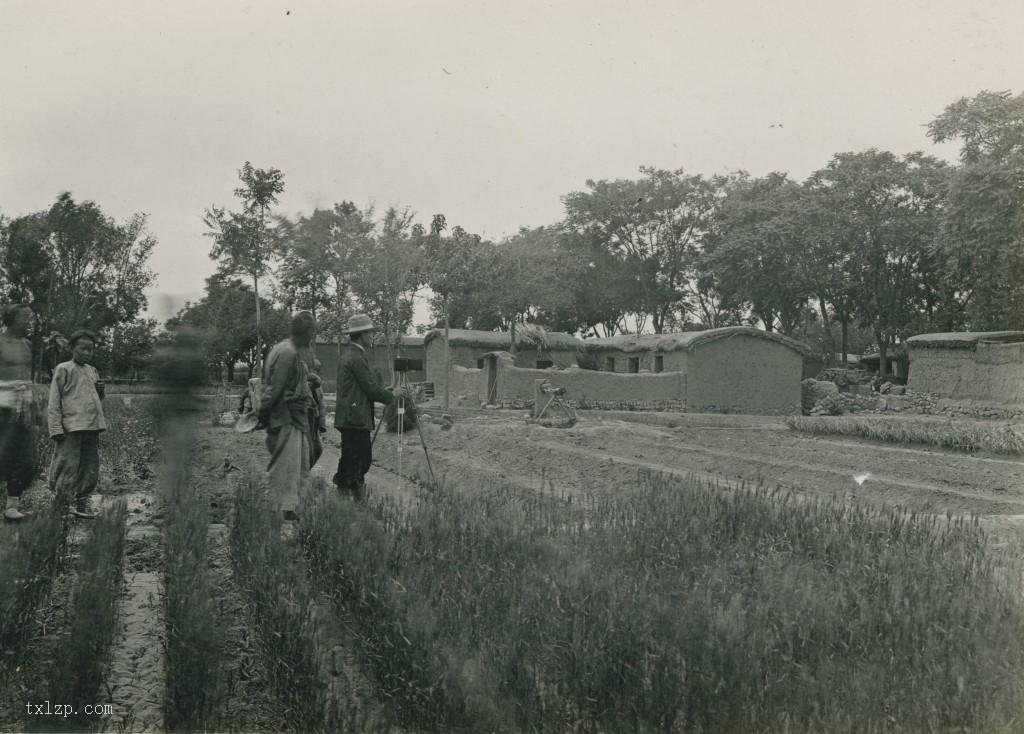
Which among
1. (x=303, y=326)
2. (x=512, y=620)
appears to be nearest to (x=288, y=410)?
(x=303, y=326)

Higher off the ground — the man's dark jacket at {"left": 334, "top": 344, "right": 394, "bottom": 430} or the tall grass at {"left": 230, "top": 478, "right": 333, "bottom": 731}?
the man's dark jacket at {"left": 334, "top": 344, "right": 394, "bottom": 430}

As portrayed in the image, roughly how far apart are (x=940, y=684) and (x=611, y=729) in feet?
3.99

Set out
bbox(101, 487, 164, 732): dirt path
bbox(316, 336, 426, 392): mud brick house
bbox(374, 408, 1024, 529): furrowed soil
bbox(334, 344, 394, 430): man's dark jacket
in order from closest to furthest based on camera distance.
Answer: bbox(101, 487, 164, 732): dirt path < bbox(334, 344, 394, 430): man's dark jacket < bbox(374, 408, 1024, 529): furrowed soil < bbox(316, 336, 426, 392): mud brick house

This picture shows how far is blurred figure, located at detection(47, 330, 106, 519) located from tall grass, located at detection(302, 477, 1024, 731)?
8.06 ft

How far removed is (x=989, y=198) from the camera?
2073cm

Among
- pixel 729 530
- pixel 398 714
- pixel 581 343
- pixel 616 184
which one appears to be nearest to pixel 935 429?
pixel 729 530

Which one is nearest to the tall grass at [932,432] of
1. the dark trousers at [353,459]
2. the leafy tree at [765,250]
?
the dark trousers at [353,459]

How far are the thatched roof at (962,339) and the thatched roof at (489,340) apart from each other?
1201 centimetres

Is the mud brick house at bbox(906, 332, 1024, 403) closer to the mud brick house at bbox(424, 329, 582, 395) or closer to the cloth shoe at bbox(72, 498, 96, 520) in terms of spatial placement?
the mud brick house at bbox(424, 329, 582, 395)

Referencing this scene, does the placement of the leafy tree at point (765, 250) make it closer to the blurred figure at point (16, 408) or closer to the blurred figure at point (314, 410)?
the blurred figure at point (314, 410)

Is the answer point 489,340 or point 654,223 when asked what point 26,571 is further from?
point 654,223

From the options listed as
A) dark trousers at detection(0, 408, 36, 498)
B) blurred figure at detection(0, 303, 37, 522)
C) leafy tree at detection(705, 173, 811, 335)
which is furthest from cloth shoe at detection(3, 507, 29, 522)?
leafy tree at detection(705, 173, 811, 335)

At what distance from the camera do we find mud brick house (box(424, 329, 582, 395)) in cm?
3069

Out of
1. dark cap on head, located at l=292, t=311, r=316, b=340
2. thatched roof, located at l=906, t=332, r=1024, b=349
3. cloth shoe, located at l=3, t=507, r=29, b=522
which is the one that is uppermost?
thatched roof, located at l=906, t=332, r=1024, b=349
